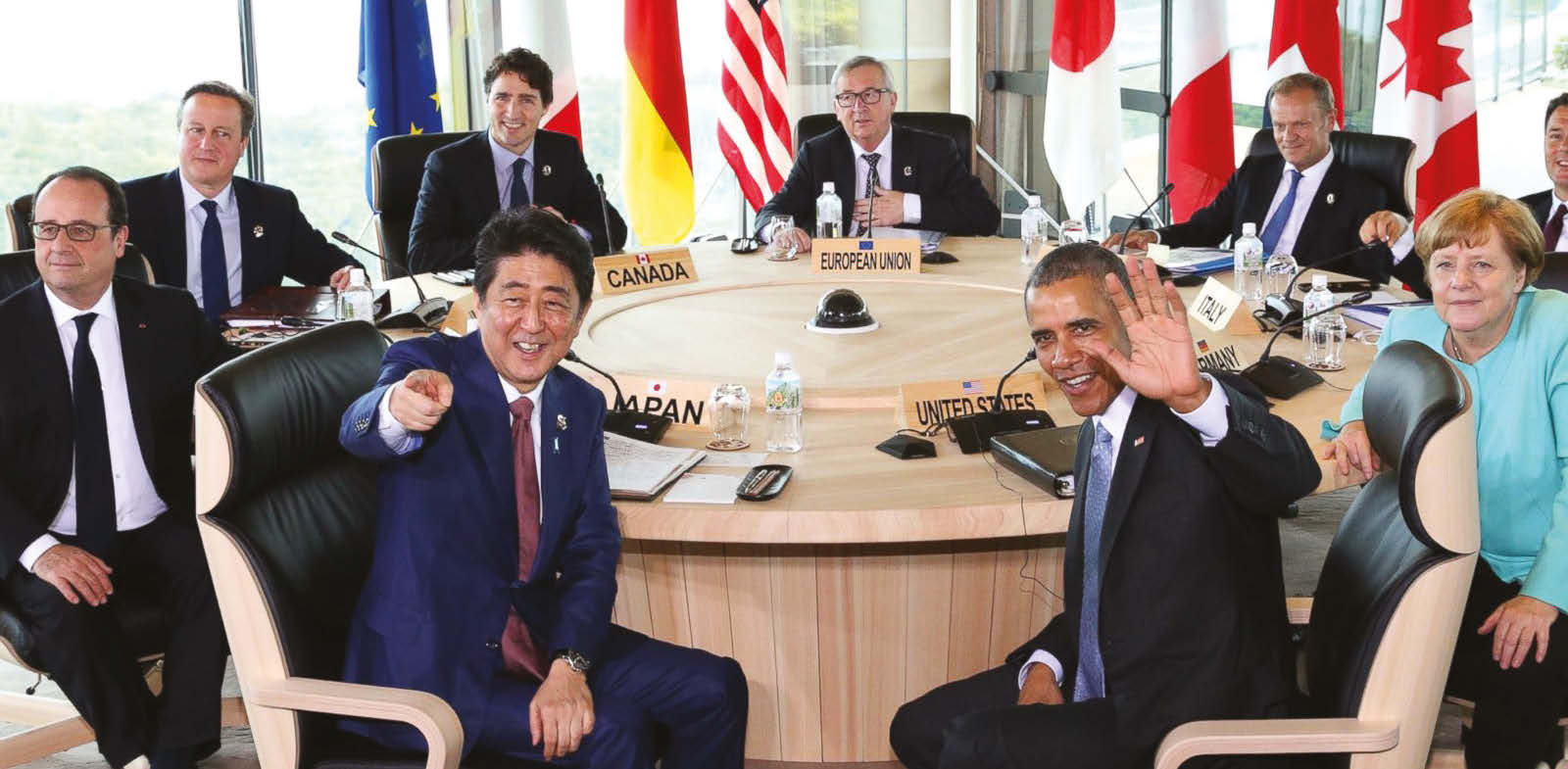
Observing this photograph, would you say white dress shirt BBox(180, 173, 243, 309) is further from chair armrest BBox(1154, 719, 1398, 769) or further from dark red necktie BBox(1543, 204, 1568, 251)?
dark red necktie BBox(1543, 204, 1568, 251)

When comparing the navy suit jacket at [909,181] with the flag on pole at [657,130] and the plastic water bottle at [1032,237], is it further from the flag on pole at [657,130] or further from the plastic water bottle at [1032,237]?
the flag on pole at [657,130]

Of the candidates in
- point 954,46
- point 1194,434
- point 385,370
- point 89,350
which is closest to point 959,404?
point 1194,434

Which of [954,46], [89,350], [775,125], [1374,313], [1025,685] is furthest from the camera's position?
[954,46]

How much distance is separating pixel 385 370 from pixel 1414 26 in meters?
4.83

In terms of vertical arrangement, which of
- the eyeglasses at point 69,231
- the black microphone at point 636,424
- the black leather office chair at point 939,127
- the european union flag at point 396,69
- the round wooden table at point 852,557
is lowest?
the round wooden table at point 852,557

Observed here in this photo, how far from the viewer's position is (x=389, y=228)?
4918 mm

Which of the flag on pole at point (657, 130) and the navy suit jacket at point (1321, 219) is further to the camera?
the flag on pole at point (657, 130)

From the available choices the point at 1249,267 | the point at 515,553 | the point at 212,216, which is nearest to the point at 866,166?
the point at 1249,267

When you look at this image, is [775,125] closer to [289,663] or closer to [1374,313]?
[1374,313]

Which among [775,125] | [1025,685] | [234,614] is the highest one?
[775,125]

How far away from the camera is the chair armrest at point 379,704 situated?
2.05 metres

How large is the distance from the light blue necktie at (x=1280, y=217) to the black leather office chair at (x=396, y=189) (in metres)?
2.75

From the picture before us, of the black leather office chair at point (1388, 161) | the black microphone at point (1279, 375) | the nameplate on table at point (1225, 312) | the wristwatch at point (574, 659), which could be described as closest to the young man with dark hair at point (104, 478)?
the wristwatch at point (574, 659)

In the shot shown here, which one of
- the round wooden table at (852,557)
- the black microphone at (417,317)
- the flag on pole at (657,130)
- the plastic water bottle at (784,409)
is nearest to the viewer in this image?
the round wooden table at (852,557)
